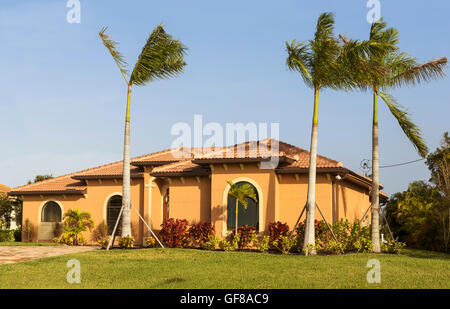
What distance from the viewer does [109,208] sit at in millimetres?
26922

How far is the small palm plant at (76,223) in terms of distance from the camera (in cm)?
2589

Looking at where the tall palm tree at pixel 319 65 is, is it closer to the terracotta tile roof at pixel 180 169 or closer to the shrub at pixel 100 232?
the terracotta tile roof at pixel 180 169

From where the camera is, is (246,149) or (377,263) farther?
(246,149)

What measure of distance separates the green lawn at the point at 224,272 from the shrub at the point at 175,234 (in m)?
3.74

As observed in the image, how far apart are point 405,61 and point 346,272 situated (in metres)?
11.0

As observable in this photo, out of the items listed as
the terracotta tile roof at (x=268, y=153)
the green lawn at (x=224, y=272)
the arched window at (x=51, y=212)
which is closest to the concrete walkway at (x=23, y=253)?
the green lawn at (x=224, y=272)

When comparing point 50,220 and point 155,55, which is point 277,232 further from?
point 50,220

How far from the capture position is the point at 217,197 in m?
22.2

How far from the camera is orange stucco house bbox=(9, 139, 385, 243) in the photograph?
21797 millimetres
